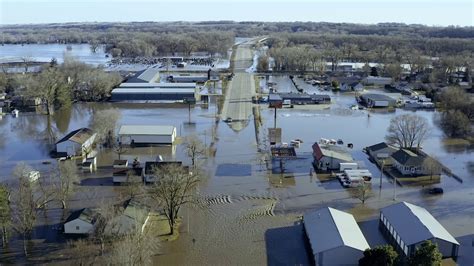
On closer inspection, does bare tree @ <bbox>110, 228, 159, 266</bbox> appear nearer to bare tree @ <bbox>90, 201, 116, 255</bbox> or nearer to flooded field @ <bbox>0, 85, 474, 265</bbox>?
bare tree @ <bbox>90, 201, 116, 255</bbox>

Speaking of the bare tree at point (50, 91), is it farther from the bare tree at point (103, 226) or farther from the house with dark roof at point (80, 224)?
the bare tree at point (103, 226)

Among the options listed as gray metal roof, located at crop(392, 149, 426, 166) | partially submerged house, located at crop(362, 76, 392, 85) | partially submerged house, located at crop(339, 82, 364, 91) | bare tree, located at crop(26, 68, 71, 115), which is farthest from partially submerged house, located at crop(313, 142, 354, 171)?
partially submerged house, located at crop(362, 76, 392, 85)

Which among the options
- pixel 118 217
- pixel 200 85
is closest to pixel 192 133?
pixel 118 217

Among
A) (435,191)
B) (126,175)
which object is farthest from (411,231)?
(126,175)

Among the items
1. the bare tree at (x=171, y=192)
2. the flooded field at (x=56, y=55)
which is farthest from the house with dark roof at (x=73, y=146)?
the flooded field at (x=56, y=55)

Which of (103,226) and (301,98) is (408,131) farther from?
(103,226)

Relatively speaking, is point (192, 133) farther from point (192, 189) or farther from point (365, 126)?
point (365, 126)

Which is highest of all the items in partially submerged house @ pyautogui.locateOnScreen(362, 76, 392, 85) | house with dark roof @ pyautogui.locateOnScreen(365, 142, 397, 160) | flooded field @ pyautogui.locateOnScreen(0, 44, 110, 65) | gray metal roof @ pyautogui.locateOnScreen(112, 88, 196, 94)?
flooded field @ pyautogui.locateOnScreen(0, 44, 110, 65)
